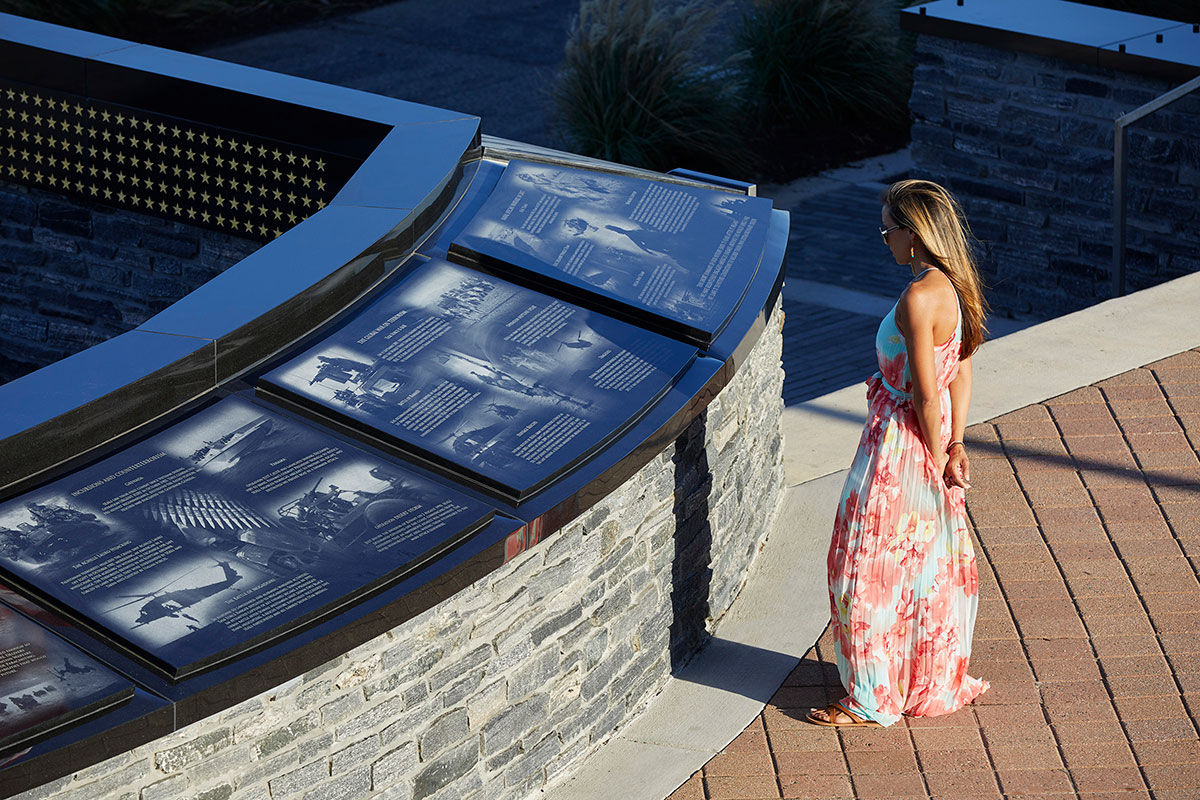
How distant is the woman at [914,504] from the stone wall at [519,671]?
57 centimetres

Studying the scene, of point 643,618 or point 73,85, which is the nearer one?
point 643,618

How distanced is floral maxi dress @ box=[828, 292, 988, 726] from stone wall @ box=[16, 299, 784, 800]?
59 centimetres

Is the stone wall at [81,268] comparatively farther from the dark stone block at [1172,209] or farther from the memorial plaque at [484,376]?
the dark stone block at [1172,209]

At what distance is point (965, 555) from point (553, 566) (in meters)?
1.36

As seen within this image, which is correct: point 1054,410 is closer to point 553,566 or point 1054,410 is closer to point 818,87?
point 553,566

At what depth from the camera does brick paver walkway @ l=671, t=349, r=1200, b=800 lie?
4402 millimetres

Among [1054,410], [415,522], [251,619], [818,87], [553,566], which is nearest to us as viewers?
[251,619]

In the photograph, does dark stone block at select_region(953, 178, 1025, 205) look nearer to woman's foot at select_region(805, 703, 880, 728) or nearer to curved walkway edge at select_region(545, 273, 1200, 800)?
curved walkway edge at select_region(545, 273, 1200, 800)

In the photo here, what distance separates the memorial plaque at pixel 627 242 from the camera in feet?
15.9

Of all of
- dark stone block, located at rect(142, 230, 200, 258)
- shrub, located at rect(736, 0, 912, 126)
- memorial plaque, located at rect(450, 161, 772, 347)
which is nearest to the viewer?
memorial plaque, located at rect(450, 161, 772, 347)

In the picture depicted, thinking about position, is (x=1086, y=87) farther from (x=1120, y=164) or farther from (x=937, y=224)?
(x=937, y=224)

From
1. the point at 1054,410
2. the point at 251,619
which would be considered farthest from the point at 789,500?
the point at 251,619

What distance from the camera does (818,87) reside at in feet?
43.4

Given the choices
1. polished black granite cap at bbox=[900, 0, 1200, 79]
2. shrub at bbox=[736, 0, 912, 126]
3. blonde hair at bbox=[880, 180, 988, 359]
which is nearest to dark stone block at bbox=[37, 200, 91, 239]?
blonde hair at bbox=[880, 180, 988, 359]
